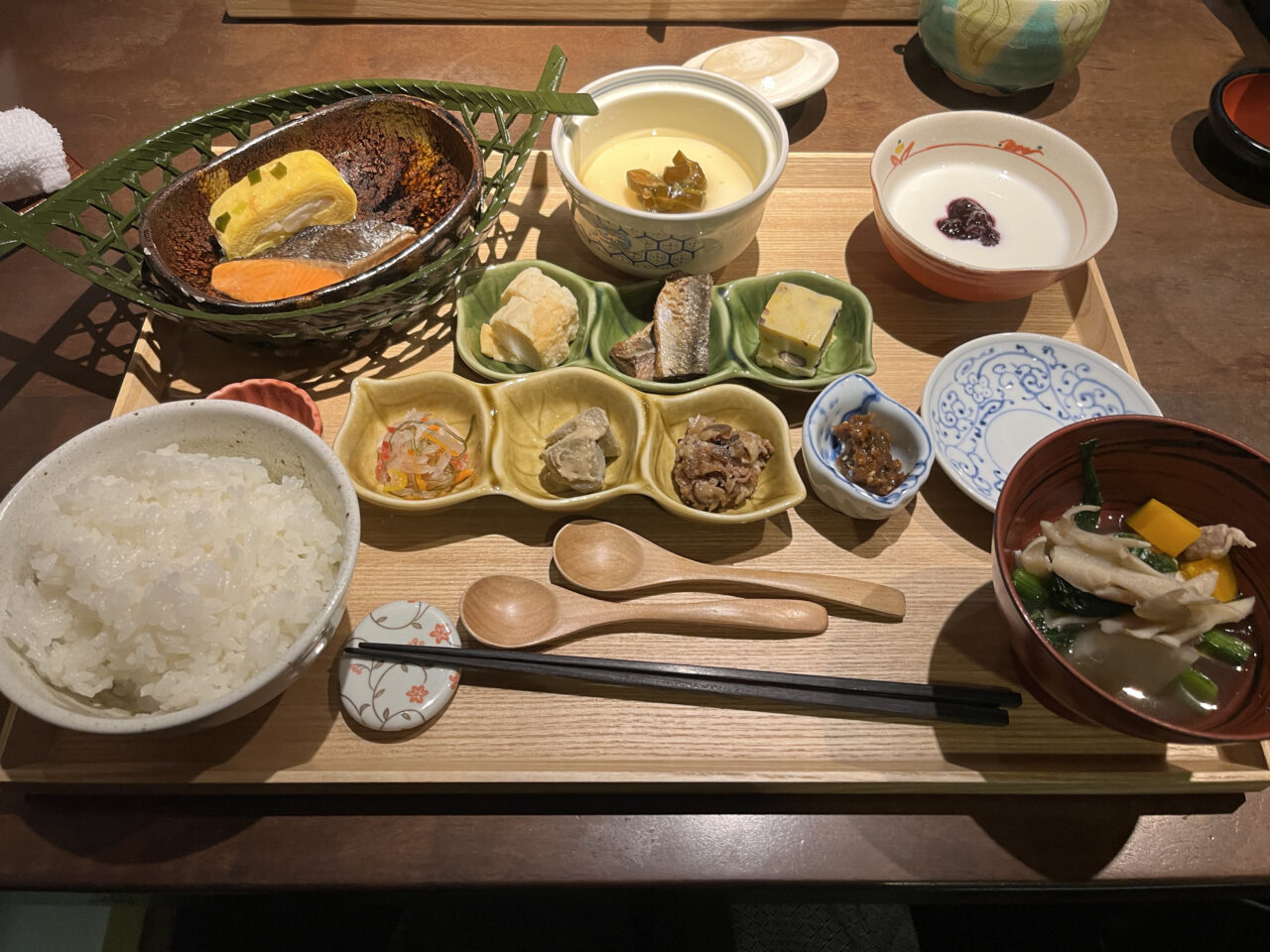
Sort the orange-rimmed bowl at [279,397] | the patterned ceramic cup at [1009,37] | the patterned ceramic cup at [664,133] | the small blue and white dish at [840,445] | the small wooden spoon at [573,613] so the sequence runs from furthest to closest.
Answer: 1. the patterned ceramic cup at [1009,37]
2. the patterned ceramic cup at [664,133]
3. the orange-rimmed bowl at [279,397]
4. the small blue and white dish at [840,445]
5. the small wooden spoon at [573,613]

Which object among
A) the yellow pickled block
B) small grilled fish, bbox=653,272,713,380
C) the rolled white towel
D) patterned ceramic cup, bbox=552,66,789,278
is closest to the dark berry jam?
patterned ceramic cup, bbox=552,66,789,278

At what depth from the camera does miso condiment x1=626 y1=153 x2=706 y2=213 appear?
6.15 ft

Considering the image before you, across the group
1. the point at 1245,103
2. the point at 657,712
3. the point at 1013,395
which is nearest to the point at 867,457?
the point at 1013,395

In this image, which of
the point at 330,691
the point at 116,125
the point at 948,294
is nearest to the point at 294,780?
the point at 330,691

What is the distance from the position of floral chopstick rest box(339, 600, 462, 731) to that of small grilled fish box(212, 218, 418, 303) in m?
0.75

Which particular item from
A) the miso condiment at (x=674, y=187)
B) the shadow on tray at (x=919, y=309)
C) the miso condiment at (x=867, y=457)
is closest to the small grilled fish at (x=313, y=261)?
the miso condiment at (x=674, y=187)

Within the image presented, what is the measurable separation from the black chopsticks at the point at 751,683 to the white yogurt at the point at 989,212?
1.21m

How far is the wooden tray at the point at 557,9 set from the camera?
264 cm

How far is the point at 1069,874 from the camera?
1.28 m

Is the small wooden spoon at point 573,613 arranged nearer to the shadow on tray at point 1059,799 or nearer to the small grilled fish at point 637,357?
the shadow on tray at point 1059,799

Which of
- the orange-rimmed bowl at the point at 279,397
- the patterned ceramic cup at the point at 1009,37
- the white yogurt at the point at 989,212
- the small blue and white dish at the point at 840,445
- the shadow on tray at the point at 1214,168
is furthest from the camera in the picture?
the shadow on tray at the point at 1214,168

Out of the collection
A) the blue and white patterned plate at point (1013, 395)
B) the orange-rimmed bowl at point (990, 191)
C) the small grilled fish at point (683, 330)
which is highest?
the orange-rimmed bowl at point (990, 191)

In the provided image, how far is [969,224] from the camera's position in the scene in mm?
2029

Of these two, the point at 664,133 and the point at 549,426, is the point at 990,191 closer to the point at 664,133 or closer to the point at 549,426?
the point at 664,133
